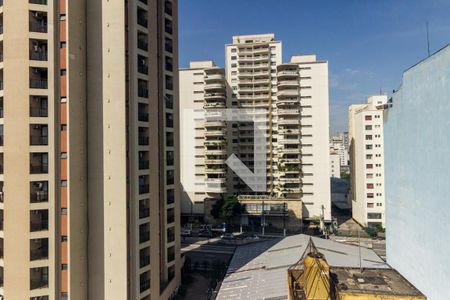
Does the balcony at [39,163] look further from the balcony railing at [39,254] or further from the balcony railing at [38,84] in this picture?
the balcony railing at [39,254]

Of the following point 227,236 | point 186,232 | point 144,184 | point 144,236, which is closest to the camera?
point 144,236

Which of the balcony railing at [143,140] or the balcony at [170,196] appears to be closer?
the balcony railing at [143,140]

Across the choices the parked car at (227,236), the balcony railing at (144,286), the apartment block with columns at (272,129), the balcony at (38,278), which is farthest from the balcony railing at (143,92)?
the apartment block with columns at (272,129)

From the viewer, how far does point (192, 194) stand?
1983 inches

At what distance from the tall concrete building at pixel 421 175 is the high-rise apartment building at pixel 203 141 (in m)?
30.2

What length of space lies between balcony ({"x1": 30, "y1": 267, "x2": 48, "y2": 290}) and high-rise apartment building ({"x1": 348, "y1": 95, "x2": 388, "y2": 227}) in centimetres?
4398

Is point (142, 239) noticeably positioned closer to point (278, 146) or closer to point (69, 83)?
point (69, 83)

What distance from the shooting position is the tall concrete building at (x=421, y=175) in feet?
Result: 46.2

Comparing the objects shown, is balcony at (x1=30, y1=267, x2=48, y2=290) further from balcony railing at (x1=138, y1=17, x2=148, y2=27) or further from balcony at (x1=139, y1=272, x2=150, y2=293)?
balcony railing at (x1=138, y1=17, x2=148, y2=27)

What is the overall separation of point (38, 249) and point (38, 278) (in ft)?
5.67

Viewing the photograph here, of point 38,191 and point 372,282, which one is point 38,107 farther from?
point 372,282

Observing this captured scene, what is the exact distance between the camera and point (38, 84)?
17250 millimetres

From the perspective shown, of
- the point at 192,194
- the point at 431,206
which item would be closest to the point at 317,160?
the point at 192,194

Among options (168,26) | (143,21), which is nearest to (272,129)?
(168,26)
